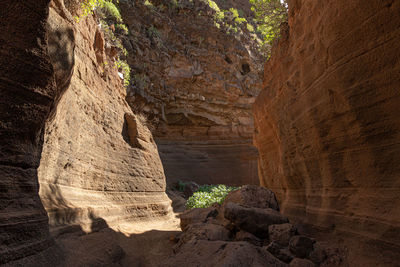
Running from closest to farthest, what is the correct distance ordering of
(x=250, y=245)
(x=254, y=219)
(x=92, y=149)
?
(x=250, y=245)
(x=254, y=219)
(x=92, y=149)

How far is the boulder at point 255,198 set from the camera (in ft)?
17.9

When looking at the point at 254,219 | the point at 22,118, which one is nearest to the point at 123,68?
the point at 22,118

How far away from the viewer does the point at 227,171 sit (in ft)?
71.1

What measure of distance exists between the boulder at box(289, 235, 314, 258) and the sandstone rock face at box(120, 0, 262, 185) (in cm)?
1599

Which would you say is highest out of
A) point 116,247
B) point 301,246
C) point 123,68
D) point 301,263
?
point 123,68

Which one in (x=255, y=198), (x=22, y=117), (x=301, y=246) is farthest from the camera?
(x=255, y=198)

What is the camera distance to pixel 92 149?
6.25 metres

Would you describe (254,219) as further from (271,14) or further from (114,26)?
(114,26)

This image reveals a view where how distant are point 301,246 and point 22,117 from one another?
13.0 feet

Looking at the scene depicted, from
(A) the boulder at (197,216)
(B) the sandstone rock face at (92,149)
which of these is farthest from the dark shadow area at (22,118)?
(A) the boulder at (197,216)

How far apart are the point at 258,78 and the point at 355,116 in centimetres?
2129

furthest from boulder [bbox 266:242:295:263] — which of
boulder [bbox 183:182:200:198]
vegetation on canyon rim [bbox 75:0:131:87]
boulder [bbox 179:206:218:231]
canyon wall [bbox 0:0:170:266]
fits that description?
boulder [bbox 183:182:200:198]

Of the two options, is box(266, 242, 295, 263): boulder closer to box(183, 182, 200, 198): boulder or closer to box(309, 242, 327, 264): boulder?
box(309, 242, 327, 264): boulder

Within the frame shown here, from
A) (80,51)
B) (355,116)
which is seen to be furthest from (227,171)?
(355,116)
